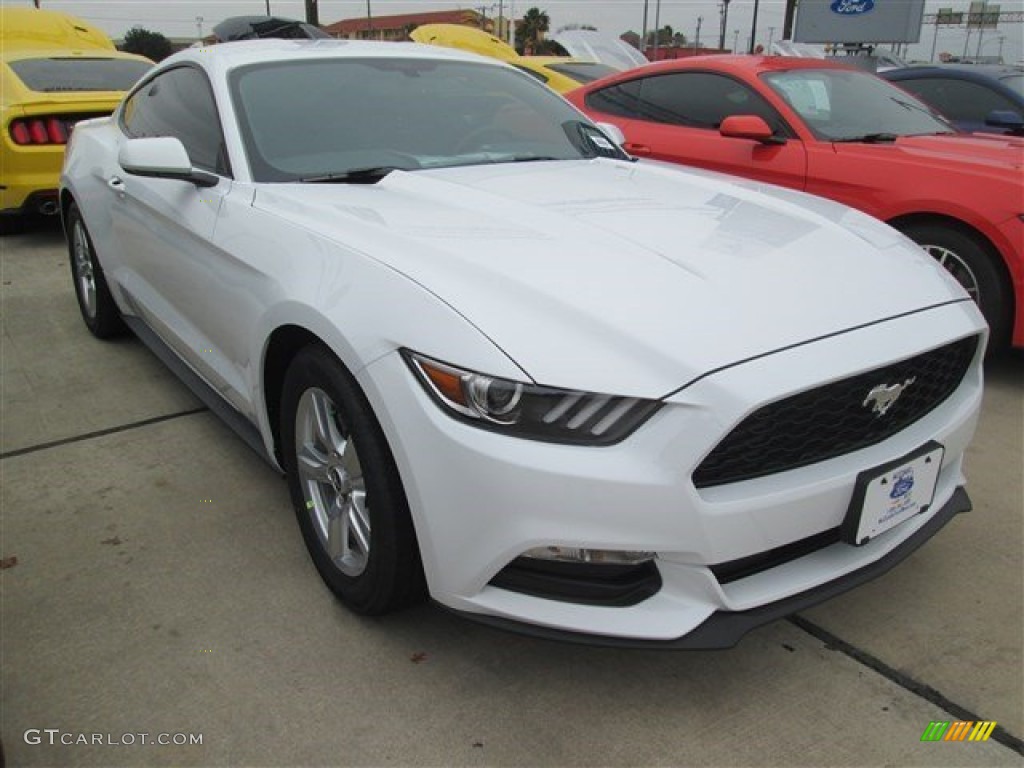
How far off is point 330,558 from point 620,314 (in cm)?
109

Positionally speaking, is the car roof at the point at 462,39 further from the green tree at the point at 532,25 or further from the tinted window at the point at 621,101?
the green tree at the point at 532,25

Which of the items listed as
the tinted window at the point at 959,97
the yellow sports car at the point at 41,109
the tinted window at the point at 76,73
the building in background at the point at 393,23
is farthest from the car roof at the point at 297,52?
the building in background at the point at 393,23

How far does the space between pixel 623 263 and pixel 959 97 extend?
641 centimetres

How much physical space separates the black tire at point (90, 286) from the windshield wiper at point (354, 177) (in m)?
1.95

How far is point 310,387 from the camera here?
219 centimetres

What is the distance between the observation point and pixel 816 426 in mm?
1812

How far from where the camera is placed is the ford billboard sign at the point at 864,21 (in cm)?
1705

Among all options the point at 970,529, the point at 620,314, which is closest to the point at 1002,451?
the point at 970,529

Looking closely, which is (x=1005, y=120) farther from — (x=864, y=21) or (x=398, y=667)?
(x=864, y=21)

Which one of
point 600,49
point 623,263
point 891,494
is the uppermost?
point 600,49

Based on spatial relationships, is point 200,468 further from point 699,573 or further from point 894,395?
point 894,395

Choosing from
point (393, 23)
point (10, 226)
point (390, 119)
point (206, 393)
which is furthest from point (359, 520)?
point (393, 23)

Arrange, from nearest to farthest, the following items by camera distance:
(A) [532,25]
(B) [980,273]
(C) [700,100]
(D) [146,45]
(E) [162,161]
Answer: (E) [162,161], (B) [980,273], (C) [700,100], (D) [146,45], (A) [532,25]

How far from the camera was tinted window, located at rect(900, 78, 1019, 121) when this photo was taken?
6789 mm
